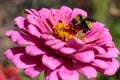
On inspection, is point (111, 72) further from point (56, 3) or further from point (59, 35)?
point (56, 3)

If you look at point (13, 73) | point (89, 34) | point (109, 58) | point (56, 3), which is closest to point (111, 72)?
point (109, 58)

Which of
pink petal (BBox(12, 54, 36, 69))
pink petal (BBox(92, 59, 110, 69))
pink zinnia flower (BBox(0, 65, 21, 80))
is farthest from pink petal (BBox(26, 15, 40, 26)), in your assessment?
pink zinnia flower (BBox(0, 65, 21, 80))

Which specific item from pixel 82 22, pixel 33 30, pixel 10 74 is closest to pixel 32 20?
pixel 33 30

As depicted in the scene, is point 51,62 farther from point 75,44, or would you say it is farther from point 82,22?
point 82,22

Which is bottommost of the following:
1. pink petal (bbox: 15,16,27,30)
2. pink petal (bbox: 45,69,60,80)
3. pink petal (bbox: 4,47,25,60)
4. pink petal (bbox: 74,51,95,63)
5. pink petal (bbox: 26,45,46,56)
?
pink petal (bbox: 45,69,60,80)

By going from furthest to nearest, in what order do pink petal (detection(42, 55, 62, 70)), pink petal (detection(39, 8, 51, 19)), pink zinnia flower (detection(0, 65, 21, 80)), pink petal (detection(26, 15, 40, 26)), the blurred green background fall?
the blurred green background → pink zinnia flower (detection(0, 65, 21, 80)) → pink petal (detection(39, 8, 51, 19)) → pink petal (detection(26, 15, 40, 26)) → pink petal (detection(42, 55, 62, 70))

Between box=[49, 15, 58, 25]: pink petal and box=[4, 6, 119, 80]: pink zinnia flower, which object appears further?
box=[49, 15, 58, 25]: pink petal

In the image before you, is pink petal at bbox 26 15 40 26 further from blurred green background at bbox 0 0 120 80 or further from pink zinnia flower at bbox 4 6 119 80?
blurred green background at bbox 0 0 120 80

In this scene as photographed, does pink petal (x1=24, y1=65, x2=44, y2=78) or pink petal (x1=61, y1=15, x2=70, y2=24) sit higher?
pink petal (x1=61, y1=15, x2=70, y2=24)

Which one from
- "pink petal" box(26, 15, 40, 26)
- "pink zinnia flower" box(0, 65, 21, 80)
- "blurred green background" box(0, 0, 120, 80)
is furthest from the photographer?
"blurred green background" box(0, 0, 120, 80)
